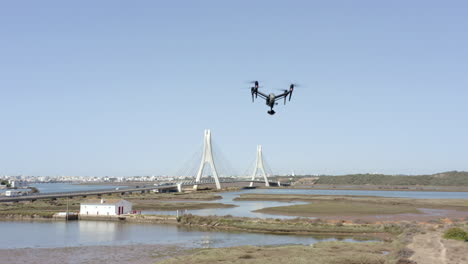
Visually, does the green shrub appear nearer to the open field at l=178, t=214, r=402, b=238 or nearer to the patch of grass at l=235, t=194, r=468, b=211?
the open field at l=178, t=214, r=402, b=238

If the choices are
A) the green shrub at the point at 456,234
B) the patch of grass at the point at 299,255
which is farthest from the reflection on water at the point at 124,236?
the green shrub at the point at 456,234

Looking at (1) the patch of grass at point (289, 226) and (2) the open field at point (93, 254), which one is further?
(1) the patch of grass at point (289, 226)

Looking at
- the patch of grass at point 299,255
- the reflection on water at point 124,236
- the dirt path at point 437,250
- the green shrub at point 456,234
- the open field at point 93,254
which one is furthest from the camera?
the reflection on water at point 124,236

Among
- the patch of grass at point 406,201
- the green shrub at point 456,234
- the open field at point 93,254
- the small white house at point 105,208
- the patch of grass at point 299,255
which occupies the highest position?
the small white house at point 105,208

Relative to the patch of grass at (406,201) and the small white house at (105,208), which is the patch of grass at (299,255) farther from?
the patch of grass at (406,201)

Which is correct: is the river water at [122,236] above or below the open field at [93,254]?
above

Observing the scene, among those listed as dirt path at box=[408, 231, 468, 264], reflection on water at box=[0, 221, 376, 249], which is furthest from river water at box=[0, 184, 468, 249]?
dirt path at box=[408, 231, 468, 264]
